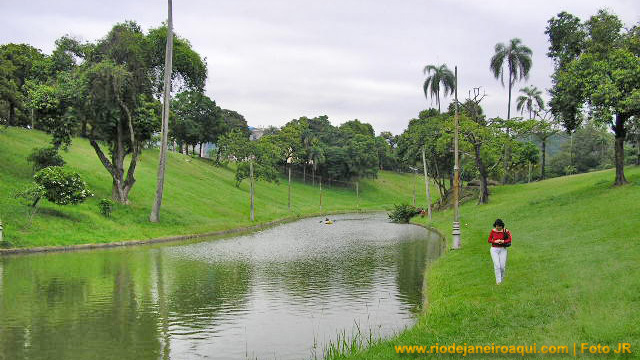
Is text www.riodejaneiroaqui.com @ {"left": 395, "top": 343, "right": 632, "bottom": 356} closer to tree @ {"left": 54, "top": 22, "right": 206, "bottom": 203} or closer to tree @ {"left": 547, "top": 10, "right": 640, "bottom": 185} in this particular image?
tree @ {"left": 547, "top": 10, "right": 640, "bottom": 185}

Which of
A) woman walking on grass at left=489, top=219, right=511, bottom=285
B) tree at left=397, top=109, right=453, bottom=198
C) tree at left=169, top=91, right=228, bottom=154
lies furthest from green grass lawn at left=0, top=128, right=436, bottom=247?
woman walking on grass at left=489, top=219, right=511, bottom=285

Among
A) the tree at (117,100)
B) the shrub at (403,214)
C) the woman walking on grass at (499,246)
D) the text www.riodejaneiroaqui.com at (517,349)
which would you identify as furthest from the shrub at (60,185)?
the shrub at (403,214)

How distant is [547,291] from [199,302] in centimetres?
1149

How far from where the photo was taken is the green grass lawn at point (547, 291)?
10711 millimetres

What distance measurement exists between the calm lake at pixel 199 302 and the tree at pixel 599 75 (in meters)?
16.7

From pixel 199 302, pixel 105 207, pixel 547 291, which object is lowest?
pixel 199 302

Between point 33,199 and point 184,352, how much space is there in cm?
2800

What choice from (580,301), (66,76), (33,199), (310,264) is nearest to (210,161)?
(66,76)

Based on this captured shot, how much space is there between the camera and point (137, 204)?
4819cm

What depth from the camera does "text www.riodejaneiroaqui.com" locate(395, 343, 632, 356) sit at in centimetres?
923

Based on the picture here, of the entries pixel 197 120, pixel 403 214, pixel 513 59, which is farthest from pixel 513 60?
pixel 197 120

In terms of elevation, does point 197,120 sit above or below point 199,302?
above

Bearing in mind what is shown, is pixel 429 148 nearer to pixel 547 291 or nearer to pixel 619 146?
pixel 619 146

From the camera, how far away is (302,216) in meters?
82.7
